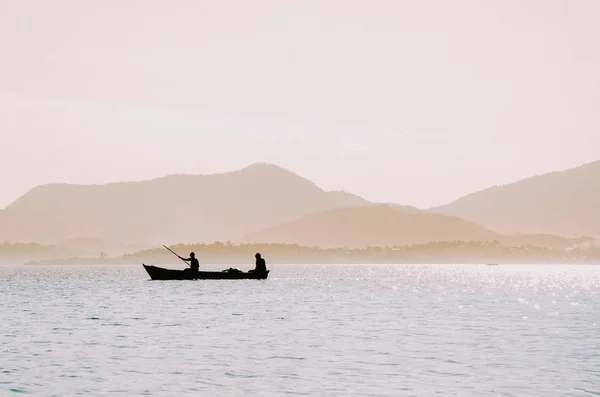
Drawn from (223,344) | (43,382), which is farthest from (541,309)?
(43,382)

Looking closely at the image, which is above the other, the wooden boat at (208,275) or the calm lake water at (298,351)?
the wooden boat at (208,275)

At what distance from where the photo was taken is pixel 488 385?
31078mm

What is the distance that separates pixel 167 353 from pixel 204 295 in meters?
52.2

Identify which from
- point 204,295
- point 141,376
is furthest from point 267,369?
point 204,295

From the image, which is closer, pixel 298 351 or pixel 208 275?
pixel 298 351

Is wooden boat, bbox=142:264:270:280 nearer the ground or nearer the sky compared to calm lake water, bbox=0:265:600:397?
nearer the sky

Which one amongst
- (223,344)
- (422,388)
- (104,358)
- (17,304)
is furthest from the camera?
(17,304)

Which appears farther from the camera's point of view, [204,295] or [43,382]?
[204,295]

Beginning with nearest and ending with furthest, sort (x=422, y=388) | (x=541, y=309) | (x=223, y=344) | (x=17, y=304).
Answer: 1. (x=422, y=388)
2. (x=223, y=344)
3. (x=541, y=309)
4. (x=17, y=304)

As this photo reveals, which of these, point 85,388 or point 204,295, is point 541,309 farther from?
point 85,388

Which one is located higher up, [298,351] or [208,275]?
[208,275]

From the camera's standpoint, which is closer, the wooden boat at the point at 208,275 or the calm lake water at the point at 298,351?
the calm lake water at the point at 298,351

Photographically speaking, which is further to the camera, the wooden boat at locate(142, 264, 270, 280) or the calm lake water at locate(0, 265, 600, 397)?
the wooden boat at locate(142, 264, 270, 280)

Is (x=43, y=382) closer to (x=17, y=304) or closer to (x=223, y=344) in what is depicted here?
(x=223, y=344)
